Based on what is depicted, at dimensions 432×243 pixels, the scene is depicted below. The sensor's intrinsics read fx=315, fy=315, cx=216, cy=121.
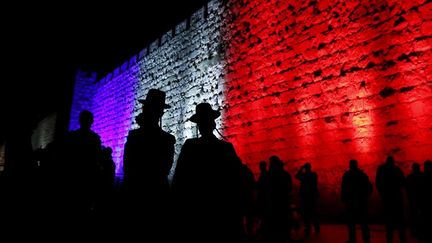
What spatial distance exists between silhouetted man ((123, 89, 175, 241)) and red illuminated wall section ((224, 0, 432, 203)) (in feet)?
15.6

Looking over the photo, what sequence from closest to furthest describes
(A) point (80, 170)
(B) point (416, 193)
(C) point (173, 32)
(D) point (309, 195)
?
(A) point (80, 170) < (B) point (416, 193) < (D) point (309, 195) < (C) point (173, 32)

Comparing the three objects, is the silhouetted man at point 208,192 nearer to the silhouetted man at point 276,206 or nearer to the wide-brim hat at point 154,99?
the wide-brim hat at point 154,99

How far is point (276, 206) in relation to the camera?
504 centimetres

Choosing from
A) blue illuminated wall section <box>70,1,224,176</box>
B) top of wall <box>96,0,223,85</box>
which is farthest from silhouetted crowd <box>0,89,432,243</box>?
top of wall <box>96,0,223,85</box>

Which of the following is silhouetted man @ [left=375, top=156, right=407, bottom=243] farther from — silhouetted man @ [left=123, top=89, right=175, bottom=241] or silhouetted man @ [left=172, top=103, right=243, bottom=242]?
silhouetted man @ [left=123, top=89, right=175, bottom=241]

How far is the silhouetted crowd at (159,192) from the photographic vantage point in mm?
2070

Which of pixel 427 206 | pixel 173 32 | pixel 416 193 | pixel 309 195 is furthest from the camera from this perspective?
pixel 173 32

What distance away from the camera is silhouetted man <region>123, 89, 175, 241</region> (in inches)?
82.3

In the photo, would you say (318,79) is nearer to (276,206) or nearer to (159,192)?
(276,206)

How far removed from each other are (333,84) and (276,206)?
3007 mm

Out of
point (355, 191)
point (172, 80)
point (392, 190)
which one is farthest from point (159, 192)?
point (172, 80)

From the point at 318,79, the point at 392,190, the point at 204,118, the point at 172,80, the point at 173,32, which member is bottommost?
the point at 392,190

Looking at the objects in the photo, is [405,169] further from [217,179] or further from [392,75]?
[217,179]

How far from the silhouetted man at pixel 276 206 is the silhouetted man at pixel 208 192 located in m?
2.97
